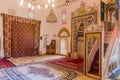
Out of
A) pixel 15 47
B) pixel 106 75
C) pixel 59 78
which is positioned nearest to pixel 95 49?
pixel 106 75

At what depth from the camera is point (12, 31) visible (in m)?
8.09

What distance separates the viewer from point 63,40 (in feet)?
31.6

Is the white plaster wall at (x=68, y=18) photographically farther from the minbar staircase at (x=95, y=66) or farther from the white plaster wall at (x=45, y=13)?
the minbar staircase at (x=95, y=66)

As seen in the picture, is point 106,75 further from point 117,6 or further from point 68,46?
point 68,46

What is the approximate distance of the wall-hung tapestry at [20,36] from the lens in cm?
784

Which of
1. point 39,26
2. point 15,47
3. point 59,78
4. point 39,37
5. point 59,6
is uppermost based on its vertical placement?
point 59,6

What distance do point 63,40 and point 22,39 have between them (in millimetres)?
3438

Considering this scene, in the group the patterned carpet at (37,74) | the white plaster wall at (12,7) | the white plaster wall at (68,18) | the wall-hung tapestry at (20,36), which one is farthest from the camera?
the wall-hung tapestry at (20,36)

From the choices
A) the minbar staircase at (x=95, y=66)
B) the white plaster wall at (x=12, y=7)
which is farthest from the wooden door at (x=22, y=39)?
the minbar staircase at (x=95, y=66)

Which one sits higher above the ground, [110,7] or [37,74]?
[110,7]

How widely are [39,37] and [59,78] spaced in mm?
6200

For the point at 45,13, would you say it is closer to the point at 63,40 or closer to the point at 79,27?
the point at 63,40

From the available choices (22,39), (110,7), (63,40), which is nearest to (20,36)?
(22,39)

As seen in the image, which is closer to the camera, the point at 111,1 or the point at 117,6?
the point at 117,6
